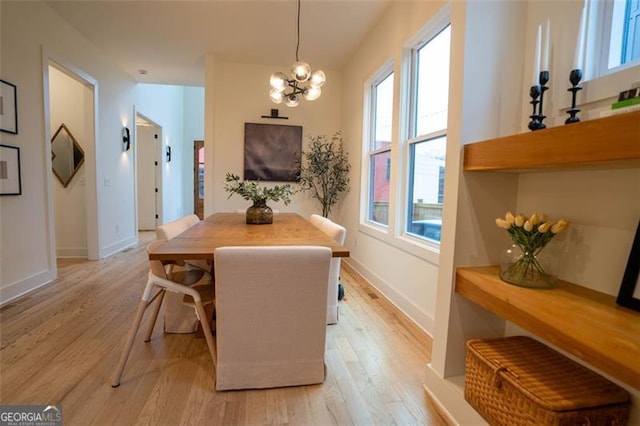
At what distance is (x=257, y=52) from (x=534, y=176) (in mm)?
3783

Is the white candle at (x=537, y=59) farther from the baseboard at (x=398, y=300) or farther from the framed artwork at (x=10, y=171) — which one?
the framed artwork at (x=10, y=171)

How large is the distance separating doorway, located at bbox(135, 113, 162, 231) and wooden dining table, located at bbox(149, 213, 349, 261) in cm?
539

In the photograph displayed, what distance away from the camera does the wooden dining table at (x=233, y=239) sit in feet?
4.61

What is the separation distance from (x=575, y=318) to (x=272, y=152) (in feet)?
13.3

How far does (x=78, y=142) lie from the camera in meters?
4.15

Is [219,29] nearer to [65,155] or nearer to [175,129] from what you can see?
[65,155]

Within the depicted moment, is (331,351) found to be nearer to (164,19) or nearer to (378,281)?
(378,281)

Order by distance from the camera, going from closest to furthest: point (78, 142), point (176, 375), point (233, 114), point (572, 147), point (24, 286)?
point (572, 147)
point (176, 375)
point (24, 286)
point (78, 142)
point (233, 114)

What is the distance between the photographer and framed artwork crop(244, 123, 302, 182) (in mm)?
4484

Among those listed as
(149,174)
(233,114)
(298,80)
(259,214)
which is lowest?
(259,214)

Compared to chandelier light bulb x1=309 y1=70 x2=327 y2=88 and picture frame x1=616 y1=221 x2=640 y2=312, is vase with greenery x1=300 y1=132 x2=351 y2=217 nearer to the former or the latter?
chandelier light bulb x1=309 y1=70 x2=327 y2=88

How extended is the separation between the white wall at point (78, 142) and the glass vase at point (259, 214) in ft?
9.91

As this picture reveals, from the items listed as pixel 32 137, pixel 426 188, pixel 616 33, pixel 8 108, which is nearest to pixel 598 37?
pixel 616 33

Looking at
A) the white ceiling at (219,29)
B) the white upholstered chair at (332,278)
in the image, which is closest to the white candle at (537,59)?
the white upholstered chair at (332,278)
